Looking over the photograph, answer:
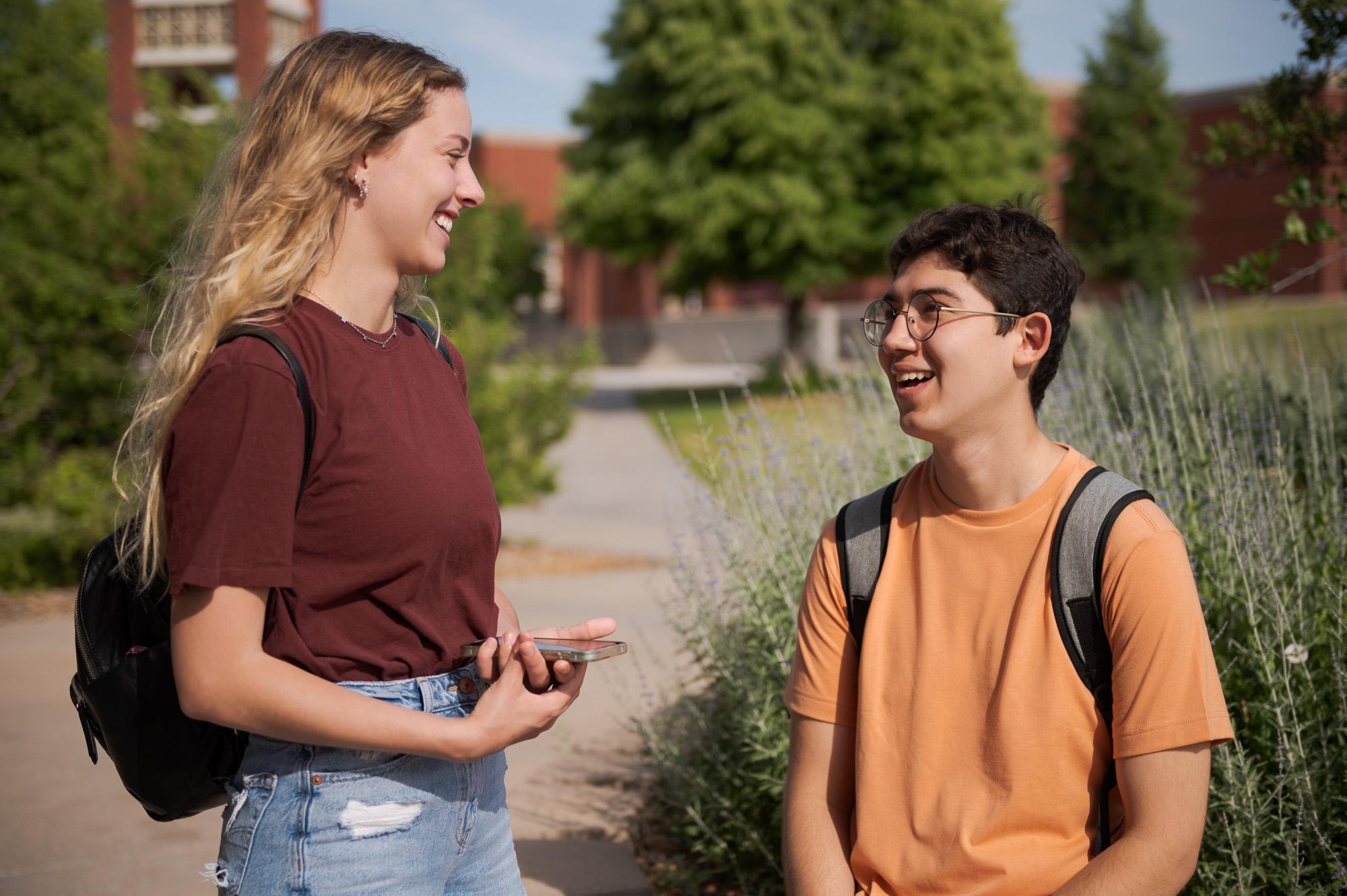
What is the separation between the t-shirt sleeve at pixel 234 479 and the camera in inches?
57.1

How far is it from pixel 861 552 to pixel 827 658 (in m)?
0.20

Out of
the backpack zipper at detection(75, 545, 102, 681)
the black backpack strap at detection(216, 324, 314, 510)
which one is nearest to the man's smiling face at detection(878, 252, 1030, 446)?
the black backpack strap at detection(216, 324, 314, 510)

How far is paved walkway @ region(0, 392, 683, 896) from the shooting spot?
374 centimetres

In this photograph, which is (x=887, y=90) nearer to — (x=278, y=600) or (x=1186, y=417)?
(x=1186, y=417)

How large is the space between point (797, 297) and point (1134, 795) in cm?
2639

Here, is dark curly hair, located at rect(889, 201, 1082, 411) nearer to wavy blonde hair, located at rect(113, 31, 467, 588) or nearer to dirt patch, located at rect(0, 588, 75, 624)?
wavy blonde hair, located at rect(113, 31, 467, 588)

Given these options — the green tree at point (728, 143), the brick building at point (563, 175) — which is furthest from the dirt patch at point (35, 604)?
Answer: the green tree at point (728, 143)

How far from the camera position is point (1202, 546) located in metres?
3.28

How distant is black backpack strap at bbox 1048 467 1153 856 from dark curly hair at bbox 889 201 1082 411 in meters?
0.31

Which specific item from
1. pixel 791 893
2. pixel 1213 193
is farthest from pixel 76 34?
pixel 1213 193

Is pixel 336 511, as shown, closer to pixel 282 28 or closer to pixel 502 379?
pixel 502 379

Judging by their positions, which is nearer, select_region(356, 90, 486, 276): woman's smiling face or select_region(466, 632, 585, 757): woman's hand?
select_region(466, 632, 585, 757): woman's hand

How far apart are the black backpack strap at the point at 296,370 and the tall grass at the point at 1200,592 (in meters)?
1.91

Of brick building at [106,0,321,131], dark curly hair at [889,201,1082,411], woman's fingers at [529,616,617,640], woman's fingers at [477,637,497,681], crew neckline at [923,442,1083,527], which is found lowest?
woman's fingers at [477,637,497,681]
